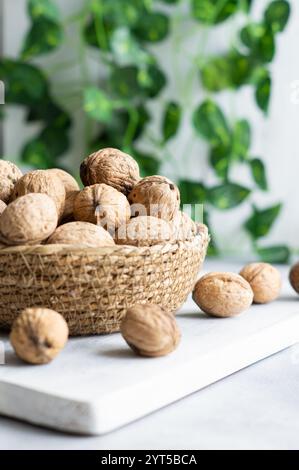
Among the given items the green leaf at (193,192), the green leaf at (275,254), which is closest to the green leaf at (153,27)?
the green leaf at (193,192)

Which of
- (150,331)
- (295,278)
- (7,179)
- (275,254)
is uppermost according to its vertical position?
(7,179)

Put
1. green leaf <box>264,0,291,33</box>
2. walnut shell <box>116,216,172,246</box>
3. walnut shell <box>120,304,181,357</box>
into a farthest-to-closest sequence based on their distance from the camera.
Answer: green leaf <box>264,0,291,33</box> → walnut shell <box>116,216,172,246</box> → walnut shell <box>120,304,181,357</box>

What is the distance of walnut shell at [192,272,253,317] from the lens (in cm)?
114

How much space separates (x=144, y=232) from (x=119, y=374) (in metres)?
0.22

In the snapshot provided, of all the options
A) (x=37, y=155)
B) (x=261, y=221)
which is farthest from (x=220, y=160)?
(x=37, y=155)

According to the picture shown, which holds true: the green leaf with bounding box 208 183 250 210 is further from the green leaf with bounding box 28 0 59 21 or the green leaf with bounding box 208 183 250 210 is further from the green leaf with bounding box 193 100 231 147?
the green leaf with bounding box 28 0 59 21

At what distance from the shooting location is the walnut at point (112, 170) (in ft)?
3.75

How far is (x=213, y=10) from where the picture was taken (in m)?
2.15

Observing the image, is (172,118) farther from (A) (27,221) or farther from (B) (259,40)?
(A) (27,221)

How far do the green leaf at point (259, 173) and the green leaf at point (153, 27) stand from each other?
1.51ft

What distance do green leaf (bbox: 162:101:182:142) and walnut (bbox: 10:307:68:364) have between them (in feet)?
4.52

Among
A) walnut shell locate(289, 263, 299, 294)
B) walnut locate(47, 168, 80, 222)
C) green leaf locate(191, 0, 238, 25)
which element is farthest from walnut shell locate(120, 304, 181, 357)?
green leaf locate(191, 0, 238, 25)

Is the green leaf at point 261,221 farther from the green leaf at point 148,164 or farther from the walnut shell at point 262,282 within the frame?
the walnut shell at point 262,282
